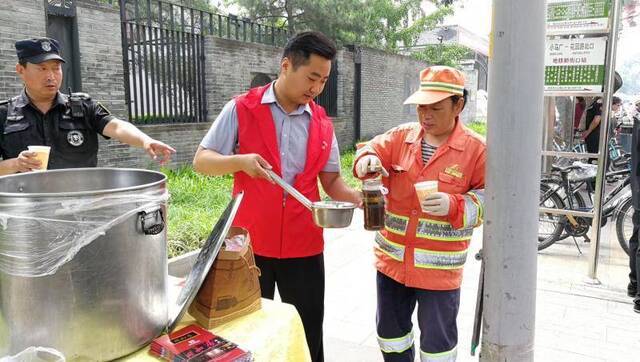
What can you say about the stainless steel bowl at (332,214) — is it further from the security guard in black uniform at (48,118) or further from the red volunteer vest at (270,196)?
the security guard in black uniform at (48,118)

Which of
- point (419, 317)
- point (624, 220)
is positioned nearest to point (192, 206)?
point (419, 317)

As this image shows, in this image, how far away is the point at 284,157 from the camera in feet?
7.23

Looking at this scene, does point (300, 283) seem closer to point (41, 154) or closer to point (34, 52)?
point (41, 154)

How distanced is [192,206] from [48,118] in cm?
316

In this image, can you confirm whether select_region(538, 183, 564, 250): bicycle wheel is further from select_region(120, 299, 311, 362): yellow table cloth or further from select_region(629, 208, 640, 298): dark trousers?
select_region(120, 299, 311, 362): yellow table cloth

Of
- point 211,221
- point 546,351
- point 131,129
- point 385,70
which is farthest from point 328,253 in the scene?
point 385,70

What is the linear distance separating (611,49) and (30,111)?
166 inches

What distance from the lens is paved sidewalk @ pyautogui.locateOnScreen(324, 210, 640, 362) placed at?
10.7 ft

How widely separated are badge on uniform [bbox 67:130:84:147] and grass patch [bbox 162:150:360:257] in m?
1.70

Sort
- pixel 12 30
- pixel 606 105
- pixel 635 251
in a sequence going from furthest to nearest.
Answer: pixel 12 30
pixel 606 105
pixel 635 251

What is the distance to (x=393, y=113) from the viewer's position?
16.0 meters

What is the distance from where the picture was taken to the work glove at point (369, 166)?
2.13 m

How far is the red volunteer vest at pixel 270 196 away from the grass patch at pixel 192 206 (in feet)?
7.92

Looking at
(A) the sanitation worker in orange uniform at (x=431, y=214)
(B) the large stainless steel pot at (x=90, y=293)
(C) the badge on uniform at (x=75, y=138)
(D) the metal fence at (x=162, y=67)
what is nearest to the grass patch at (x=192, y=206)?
(D) the metal fence at (x=162, y=67)
